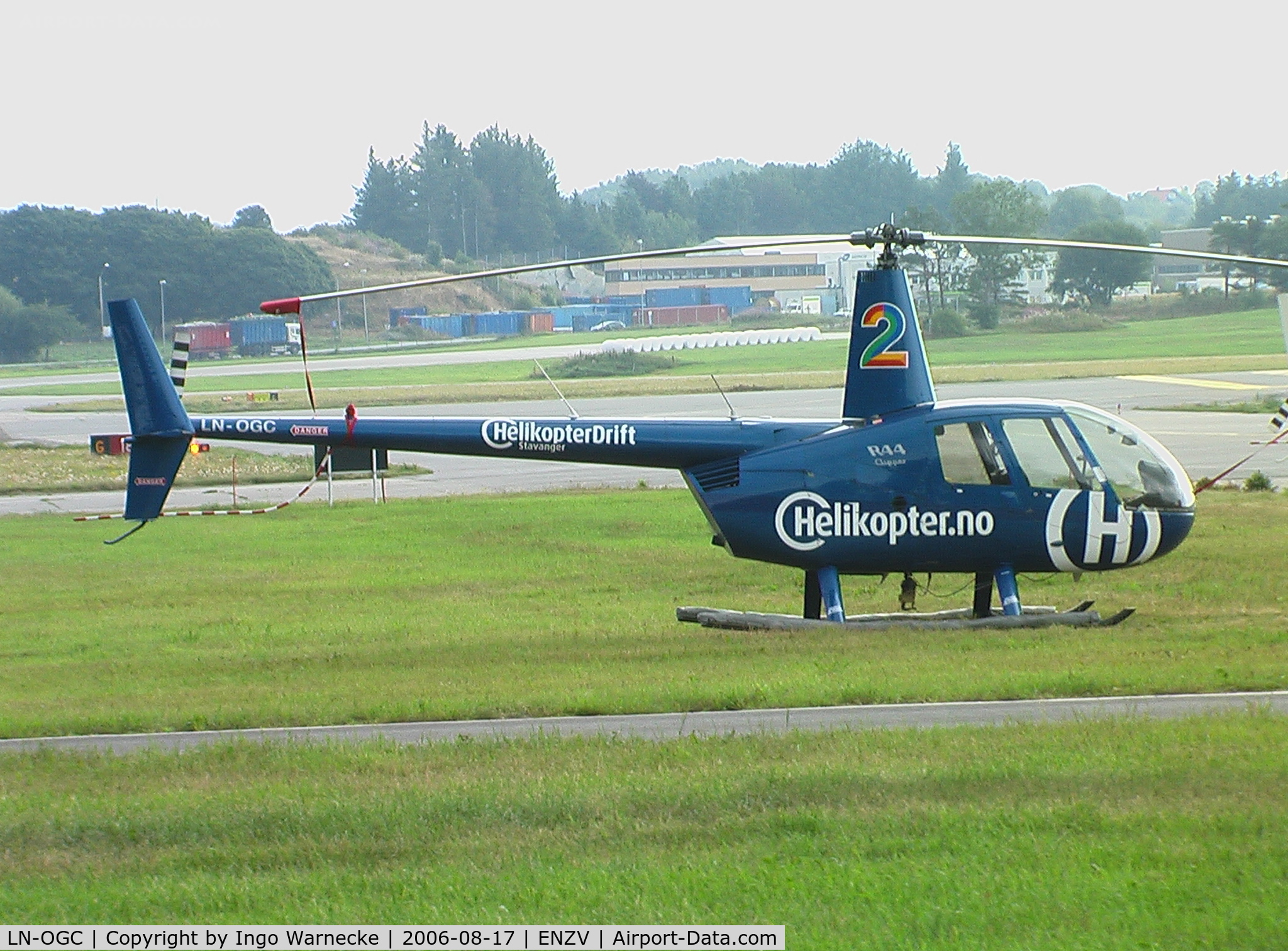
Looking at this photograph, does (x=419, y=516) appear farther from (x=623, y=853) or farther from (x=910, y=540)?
(x=623, y=853)

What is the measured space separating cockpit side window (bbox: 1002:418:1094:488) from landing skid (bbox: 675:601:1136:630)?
1.30 metres

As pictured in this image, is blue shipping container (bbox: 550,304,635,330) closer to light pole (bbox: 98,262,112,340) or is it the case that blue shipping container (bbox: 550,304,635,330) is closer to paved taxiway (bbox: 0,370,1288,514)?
light pole (bbox: 98,262,112,340)

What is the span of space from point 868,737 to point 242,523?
69.4 ft

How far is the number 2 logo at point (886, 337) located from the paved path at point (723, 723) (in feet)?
15.2

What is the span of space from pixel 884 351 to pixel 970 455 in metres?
1.36

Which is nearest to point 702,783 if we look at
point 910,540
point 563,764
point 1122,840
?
point 563,764

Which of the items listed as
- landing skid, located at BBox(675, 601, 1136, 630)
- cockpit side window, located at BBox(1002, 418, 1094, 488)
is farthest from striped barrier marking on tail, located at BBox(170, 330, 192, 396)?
cockpit side window, located at BBox(1002, 418, 1094, 488)


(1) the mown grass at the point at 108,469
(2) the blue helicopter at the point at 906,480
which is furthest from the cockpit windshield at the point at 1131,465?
(1) the mown grass at the point at 108,469

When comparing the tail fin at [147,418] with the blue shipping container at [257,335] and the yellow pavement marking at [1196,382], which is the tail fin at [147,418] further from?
the blue shipping container at [257,335]

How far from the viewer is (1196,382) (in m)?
54.6

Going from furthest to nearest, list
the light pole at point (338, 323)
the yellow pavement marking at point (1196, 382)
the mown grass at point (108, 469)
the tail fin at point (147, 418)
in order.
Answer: the light pole at point (338, 323) < the yellow pavement marking at point (1196, 382) < the mown grass at point (108, 469) < the tail fin at point (147, 418)

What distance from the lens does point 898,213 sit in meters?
71.1

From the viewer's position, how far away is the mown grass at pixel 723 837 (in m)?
5.90
